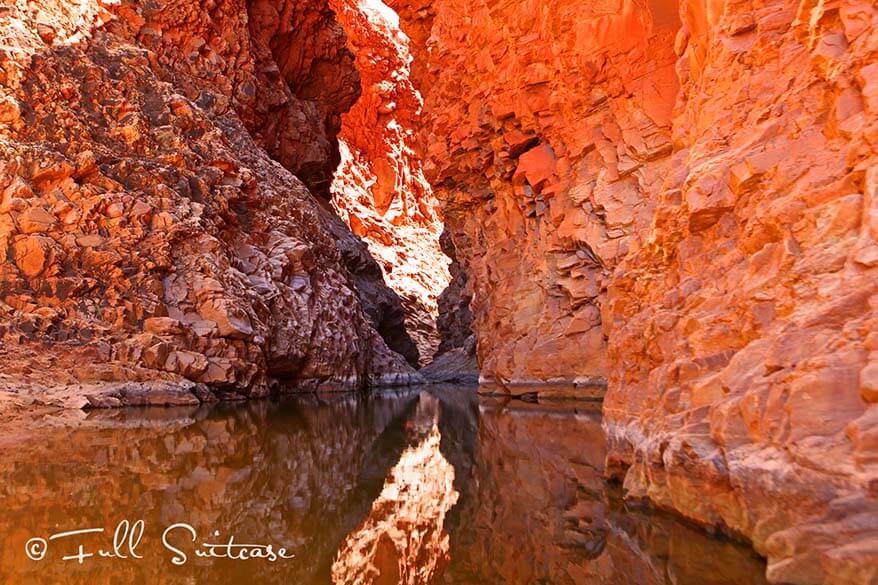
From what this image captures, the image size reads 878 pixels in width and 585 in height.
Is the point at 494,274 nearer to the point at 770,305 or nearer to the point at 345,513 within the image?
the point at 345,513

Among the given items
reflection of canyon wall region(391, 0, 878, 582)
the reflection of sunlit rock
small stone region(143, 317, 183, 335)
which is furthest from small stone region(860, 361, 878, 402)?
small stone region(143, 317, 183, 335)

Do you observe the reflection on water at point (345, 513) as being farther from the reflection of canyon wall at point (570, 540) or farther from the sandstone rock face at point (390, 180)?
the sandstone rock face at point (390, 180)

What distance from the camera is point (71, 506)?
217 inches

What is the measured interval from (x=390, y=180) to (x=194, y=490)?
5153 centimetres

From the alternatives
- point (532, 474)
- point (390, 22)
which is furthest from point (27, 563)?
point (390, 22)

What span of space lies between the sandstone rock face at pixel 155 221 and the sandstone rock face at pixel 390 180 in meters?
15.5

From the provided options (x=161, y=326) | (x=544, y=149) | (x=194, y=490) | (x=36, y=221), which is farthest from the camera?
(x=544, y=149)

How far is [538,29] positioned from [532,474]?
16162mm

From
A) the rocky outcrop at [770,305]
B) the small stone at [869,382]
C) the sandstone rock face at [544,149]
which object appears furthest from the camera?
the sandstone rock face at [544,149]

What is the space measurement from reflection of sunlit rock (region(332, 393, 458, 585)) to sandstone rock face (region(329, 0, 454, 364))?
1632 inches

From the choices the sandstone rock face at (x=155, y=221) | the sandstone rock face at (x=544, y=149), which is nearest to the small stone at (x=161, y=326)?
the sandstone rock face at (x=155, y=221)

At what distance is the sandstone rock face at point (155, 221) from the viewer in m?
19.6
